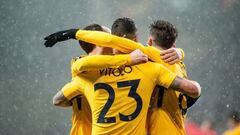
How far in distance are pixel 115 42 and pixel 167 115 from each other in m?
0.75

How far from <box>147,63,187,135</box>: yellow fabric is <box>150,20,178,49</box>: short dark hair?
219mm

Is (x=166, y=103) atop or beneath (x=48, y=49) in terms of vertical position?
beneath

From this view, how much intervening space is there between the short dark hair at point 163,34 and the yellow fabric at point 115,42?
0.18m

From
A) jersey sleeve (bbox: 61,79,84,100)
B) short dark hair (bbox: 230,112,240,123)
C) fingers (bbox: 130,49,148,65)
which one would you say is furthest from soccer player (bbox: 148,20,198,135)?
short dark hair (bbox: 230,112,240,123)

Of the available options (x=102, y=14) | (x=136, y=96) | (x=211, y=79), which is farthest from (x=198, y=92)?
(x=211, y=79)

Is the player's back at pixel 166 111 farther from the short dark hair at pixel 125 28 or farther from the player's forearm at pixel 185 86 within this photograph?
the short dark hair at pixel 125 28

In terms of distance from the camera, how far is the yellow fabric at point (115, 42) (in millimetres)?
3959

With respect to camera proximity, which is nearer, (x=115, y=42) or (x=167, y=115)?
(x=115, y=42)

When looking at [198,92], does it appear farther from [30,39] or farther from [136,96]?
[30,39]

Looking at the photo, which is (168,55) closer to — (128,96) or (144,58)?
(144,58)

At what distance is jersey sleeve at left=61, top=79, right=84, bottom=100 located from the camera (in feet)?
13.8

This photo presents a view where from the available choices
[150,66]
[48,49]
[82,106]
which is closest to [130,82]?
[150,66]

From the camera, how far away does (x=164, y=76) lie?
396 cm

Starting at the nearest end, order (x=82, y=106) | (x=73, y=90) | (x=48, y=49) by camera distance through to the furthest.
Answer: (x=73, y=90) → (x=82, y=106) → (x=48, y=49)
